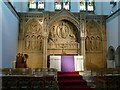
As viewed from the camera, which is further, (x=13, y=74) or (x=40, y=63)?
(x=40, y=63)

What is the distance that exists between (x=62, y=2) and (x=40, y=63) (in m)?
5.46

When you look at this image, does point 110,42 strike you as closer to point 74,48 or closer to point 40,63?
point 74,48

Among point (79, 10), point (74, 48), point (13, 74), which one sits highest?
point (79, 10)

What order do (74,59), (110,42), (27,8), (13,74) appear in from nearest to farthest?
(13,74) → (74,59) → (110,42) → (27,8)

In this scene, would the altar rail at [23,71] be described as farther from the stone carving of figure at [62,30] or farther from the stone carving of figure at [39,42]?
the stone carving of figure at [62,30]

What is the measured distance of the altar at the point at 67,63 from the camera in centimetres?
1482

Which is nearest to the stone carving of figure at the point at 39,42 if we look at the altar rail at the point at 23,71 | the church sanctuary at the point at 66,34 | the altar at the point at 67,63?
the church sanctuary at the point at 66,34

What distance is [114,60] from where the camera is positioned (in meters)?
15.9

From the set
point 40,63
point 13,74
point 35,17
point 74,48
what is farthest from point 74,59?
point 13,74

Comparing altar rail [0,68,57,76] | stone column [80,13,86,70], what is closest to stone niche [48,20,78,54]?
stone column [80,13,86,70]

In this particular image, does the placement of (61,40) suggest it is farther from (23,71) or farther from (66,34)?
(23,71)

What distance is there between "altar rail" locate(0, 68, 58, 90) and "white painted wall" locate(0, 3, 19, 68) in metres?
3.64

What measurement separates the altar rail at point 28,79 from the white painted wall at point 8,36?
3635 mm

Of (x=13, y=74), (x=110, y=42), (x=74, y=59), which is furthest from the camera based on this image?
(x=110, y=42)
